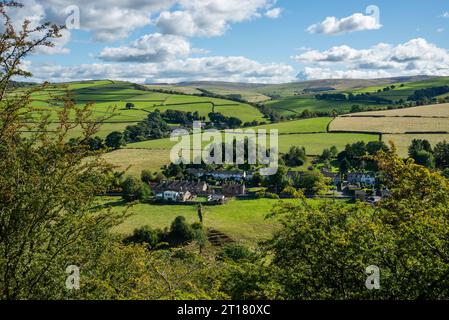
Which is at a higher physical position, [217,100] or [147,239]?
[217,100]

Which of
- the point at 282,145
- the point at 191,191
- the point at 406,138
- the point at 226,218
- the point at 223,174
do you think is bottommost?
the point at 226,218

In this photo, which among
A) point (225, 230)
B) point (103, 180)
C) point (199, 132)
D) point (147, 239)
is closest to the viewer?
point (103, 180)

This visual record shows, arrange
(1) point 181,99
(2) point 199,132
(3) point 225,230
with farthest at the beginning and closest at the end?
1. (1) point 181,99
2. (2) point 199,132
3. (3) point 225,230

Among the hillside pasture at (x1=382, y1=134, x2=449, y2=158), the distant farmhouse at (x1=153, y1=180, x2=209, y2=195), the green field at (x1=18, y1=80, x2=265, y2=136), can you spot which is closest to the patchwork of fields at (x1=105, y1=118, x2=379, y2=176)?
the hillside pasture at (x1=382, y1=134, x2=449, y2=158)

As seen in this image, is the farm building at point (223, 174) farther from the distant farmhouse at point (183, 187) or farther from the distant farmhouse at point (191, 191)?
the distant farmhouse at point (183, 187)

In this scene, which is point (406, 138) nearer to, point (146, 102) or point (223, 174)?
point (223, 174)

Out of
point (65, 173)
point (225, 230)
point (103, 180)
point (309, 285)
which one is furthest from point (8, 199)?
point (225, 230)

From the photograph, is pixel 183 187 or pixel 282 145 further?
pixel 282 145

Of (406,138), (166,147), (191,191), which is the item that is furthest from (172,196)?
(406,138)

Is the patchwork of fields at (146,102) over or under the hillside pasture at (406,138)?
over

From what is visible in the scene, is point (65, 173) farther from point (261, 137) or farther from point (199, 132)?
point (199, 132)

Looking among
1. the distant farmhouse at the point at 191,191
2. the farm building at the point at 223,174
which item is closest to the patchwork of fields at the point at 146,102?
the farm building at the point at 223,174
